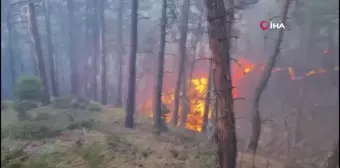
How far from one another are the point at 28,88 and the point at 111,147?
104 inches

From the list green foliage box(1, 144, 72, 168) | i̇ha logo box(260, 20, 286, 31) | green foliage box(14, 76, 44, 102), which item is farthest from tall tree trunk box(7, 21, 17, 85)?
i̇ha logo box(260, 20, 286, 31)

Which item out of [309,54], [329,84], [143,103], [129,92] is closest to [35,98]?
[129,92]

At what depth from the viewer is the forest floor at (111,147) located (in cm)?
661

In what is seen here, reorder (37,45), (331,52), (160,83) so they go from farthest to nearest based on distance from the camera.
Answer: (331,52), (160,83), (37,45)

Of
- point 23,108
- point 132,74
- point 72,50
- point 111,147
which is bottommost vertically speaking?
point 111,147

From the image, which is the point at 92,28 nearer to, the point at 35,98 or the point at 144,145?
the point at 35,98

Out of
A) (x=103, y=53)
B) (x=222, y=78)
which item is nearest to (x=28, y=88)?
(x=103, y=53)

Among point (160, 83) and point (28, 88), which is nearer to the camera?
point (28, 88)

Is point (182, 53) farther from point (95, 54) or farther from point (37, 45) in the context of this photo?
point (37, 45)

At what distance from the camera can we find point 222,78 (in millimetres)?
6633

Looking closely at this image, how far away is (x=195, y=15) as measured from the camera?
490 inches

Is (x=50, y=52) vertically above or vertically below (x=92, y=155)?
above

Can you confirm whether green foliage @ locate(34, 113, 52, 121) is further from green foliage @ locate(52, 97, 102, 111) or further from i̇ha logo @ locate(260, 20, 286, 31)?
i̇ha logo @ locate(260, 20, 286, 31)

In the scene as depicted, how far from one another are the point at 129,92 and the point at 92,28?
8.20 feet
